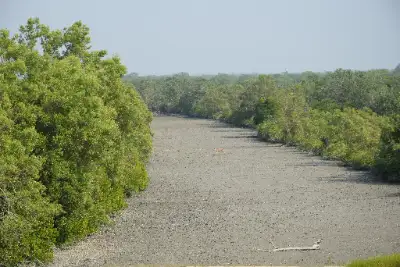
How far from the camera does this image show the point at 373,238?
3441cm

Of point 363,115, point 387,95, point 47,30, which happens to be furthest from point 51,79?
point 387,95

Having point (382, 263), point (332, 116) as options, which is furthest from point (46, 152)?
point (332, 116)

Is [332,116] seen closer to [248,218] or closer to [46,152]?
[248,218]

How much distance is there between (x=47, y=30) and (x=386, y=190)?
27481 millimetres

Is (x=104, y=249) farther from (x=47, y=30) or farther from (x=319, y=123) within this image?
(x=319, y=123)

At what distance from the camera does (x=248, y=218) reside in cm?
4159

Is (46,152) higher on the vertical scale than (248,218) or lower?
higher

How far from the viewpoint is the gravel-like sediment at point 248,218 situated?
31.8 m

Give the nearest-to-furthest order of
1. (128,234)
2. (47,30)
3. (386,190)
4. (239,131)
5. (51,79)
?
(51,79) < (128,234) < (47,30) < (386,190) < (239,131)

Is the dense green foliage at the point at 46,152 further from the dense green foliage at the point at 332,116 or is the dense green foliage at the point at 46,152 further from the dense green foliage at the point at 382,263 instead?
the dense green foliage at the point at 332,116

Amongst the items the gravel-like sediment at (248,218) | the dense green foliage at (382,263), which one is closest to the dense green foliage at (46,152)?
the gravel-like sediment at (248,218)

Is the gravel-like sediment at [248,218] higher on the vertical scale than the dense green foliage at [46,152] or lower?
lower

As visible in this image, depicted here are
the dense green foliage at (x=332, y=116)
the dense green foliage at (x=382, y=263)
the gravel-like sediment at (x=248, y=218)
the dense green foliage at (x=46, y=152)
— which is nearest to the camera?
the dense green foliage at (x=382, y=263)

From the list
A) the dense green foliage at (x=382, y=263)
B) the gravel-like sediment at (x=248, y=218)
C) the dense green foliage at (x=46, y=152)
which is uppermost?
the dense green foliage at (x=46, y=152)
